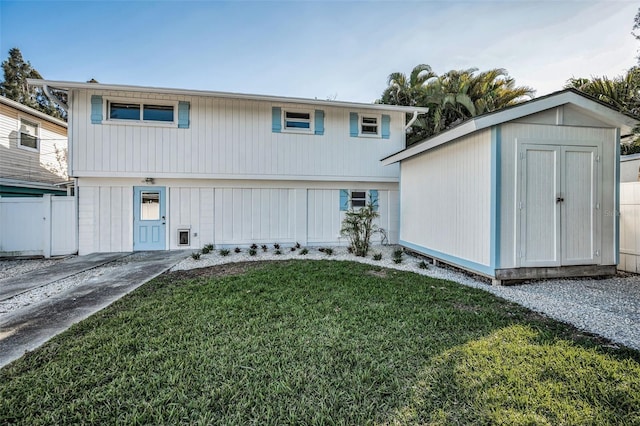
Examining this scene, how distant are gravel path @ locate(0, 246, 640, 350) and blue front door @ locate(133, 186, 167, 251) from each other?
149 centimetres

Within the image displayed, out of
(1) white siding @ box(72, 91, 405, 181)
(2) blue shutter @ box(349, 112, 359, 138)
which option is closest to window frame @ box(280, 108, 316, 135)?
(1) white siding @ box(72, 91, 405, 181)

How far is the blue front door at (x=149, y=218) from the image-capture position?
8.24 meters

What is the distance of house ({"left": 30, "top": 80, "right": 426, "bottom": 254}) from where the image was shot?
7910mm

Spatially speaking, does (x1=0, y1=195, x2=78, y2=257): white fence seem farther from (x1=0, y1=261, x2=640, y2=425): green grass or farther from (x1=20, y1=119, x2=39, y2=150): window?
(x1=0, y1=261, x2=640, y2=425): green grass

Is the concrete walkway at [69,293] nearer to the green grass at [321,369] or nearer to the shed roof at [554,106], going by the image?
the green grass at [321,369]

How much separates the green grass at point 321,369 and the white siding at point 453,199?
168cm

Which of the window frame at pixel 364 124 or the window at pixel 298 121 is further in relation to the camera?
the window frame at pixel 364 124

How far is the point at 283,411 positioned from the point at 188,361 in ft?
3.56

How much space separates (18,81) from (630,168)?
3544 cm

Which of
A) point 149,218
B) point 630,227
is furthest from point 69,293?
point 630,227

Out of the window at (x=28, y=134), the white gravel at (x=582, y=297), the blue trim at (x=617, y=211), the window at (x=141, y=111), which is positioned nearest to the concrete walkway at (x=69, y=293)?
the white gravel at (x=582, y=297)

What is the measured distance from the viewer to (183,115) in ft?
27.0

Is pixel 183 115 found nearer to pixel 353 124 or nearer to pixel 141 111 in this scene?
pixel 141 111

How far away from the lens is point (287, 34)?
936 centimetres
